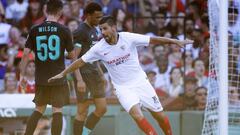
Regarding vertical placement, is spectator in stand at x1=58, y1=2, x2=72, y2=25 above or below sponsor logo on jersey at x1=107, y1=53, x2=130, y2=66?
above

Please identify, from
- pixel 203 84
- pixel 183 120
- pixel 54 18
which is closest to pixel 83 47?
pixel 54 18

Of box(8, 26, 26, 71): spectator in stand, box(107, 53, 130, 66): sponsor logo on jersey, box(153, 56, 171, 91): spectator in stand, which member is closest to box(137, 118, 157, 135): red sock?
box(107, 53, 130, 66): sponsor logo on jersey

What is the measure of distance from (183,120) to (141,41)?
2848 mm

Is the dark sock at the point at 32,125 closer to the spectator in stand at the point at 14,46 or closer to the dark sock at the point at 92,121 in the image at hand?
the dark sock at the point at 92,121

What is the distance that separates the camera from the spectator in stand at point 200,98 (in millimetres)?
13802

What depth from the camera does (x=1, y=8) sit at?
1761 cm

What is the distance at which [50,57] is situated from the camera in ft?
37.2

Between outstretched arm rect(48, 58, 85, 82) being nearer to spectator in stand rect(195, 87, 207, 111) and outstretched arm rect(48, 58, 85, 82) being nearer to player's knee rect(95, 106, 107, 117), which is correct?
player's knee rect(95, 106, 107, 117)

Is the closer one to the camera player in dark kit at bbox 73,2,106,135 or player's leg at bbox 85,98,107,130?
player in dark kit at bbox 73,2,106,135

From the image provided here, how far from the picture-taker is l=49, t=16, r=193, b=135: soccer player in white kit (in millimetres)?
10914

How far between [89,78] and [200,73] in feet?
11.1

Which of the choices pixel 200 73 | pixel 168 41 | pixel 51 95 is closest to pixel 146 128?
pixel 168 41

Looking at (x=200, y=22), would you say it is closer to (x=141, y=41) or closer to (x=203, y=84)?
(x=203, y=84)

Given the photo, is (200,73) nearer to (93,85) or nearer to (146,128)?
(93,85)
